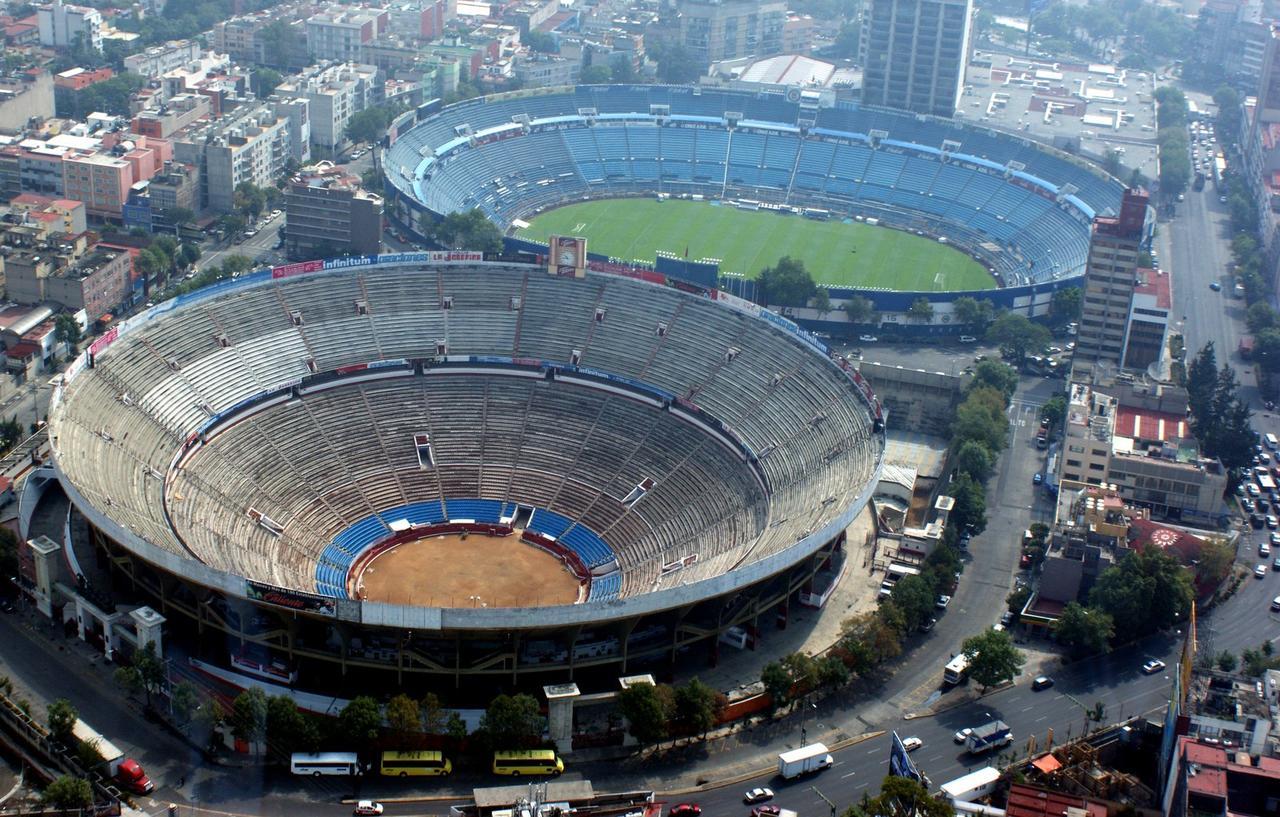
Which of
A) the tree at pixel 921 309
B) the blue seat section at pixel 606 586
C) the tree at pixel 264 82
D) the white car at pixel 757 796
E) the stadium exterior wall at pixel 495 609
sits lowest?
the white car at pixel 757 796

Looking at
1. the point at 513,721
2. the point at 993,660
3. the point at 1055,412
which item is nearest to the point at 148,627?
the point at 513,721

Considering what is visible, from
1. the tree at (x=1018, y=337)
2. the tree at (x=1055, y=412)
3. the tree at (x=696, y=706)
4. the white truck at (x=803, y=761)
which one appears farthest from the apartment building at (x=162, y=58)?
the white truck at (x=803, y=761)

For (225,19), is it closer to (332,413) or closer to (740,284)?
(740,284)

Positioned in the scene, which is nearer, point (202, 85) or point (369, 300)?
point (369, 300)

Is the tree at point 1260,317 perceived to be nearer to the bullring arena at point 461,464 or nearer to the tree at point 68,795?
the bullring arena at point 461,464

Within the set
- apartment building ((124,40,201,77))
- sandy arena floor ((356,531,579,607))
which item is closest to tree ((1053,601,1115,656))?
sandy arena floor ((356,531,579,607))

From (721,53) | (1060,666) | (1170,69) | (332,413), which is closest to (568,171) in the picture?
(721,53)
